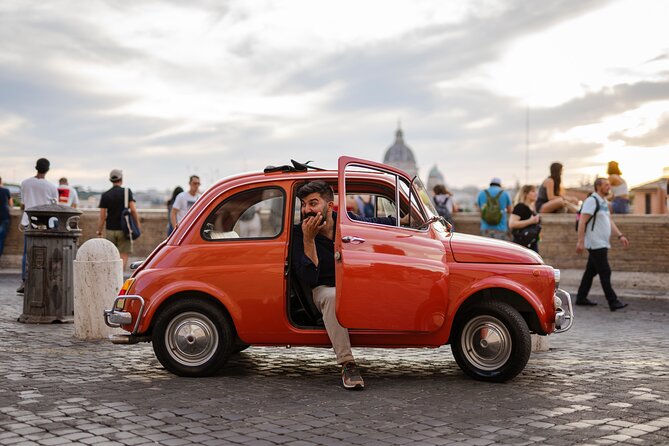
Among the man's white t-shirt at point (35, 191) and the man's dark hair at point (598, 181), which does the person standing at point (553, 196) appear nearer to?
the man's dark hair at point (598, 181)

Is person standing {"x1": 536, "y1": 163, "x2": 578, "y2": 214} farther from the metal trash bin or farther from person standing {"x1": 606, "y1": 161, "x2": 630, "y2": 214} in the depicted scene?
the metal trash bin

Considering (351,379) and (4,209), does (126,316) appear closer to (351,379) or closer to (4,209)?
(351,379)

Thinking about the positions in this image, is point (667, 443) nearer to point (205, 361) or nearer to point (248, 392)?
point (248, 392)

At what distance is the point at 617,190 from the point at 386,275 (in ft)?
40.3

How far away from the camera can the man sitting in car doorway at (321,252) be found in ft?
22.3

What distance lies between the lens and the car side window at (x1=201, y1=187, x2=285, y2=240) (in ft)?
23.8

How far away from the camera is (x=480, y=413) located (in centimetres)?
580

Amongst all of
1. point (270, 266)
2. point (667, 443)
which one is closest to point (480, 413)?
point (667, 443)

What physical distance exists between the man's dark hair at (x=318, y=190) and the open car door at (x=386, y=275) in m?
0.26

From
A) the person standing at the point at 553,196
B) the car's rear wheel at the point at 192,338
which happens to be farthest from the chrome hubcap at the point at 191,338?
the person standing at the point at 553,196

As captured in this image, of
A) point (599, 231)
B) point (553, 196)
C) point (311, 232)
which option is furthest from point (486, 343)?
point (553, 196)

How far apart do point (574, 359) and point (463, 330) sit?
176cm

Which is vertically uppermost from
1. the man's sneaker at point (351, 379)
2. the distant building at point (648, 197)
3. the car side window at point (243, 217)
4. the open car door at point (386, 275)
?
the distant building at point (648, 197)

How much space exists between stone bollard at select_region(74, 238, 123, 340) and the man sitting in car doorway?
3054 millimetres
